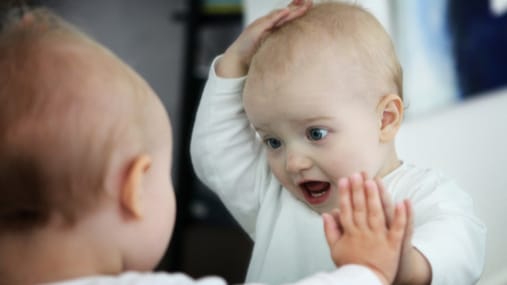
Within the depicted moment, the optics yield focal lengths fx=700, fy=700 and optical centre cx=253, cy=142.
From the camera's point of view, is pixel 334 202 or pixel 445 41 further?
pixel 445 41

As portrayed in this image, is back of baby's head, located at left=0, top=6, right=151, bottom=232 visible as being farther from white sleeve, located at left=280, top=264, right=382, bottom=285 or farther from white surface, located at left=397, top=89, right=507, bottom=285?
white surface, located at left=397, top=89, right=507, bottom=285

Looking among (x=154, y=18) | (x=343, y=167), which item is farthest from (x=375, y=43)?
(x=154, y=18)

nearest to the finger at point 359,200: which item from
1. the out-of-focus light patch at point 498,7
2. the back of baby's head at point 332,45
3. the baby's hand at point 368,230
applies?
the baby's hand at point 368,230

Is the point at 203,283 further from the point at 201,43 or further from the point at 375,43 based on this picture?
the point at 201,43

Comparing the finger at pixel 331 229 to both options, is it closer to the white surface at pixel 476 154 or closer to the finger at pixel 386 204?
the finger at pixel 386 204

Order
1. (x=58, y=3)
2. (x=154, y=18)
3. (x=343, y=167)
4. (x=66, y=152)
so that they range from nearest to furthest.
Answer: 1. (x=66, y=152)
2. (x=343, y=167)
3. (x=58, y=3)
4. (x=154, y=18)

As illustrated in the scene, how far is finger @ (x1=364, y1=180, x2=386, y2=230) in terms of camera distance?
0.39 metres

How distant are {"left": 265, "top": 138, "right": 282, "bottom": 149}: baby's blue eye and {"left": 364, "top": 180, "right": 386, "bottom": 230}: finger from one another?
111 mm

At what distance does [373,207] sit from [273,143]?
12 centimetres

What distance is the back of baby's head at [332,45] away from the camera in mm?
464

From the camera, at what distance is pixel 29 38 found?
33 centimetres

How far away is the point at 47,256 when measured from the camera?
332 millimetres

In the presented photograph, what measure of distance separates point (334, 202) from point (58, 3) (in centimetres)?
30

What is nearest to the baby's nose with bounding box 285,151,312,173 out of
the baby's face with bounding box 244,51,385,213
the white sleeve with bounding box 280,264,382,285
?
the baby's face with bounding box 244,51,385,213
